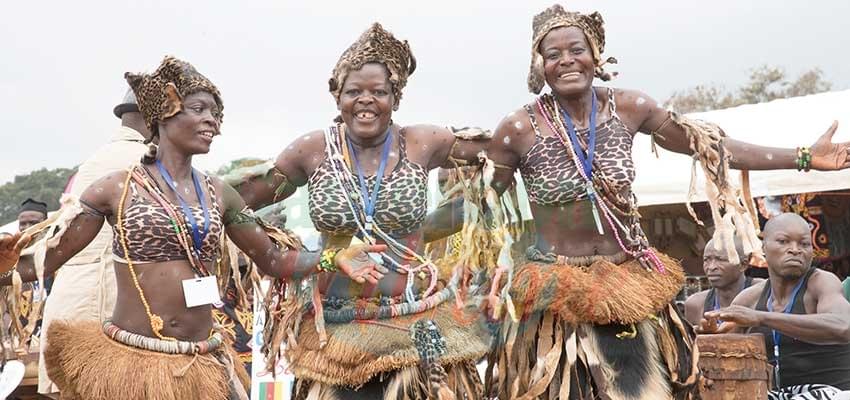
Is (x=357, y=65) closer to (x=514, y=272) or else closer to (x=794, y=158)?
(x=514, y=272)

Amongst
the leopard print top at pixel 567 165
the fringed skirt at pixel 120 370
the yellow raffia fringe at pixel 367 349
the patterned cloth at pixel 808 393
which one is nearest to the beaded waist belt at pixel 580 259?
the leopard print top at pixel 567 165

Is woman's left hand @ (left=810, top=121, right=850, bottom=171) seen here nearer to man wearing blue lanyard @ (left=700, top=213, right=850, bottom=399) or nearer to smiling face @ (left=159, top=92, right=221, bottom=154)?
man wearing blue lanyard @ (left=700, top=213, right=850, bottom=399)

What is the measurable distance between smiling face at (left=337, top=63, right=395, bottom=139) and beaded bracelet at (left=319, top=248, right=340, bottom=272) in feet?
1.63

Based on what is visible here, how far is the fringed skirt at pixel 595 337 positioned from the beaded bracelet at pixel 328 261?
2.82 ft

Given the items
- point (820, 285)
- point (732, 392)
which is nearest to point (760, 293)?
point (820, 285)

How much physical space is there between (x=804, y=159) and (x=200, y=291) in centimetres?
265

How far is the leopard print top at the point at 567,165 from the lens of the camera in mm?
4449

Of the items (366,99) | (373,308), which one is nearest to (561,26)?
(366,99)

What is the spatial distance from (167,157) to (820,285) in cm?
348

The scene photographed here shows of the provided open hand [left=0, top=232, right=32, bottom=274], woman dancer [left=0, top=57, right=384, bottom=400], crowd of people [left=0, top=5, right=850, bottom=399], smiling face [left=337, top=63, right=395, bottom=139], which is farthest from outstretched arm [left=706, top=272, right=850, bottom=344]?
open hand [left=0, top=232, right=32, bottom=274]

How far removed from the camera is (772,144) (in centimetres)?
923

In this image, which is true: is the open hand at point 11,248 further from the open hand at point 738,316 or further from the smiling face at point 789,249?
the smiling face at point 789,249

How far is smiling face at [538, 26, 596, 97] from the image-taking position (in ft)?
14.8

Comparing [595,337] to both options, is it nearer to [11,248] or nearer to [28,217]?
[11,248]
